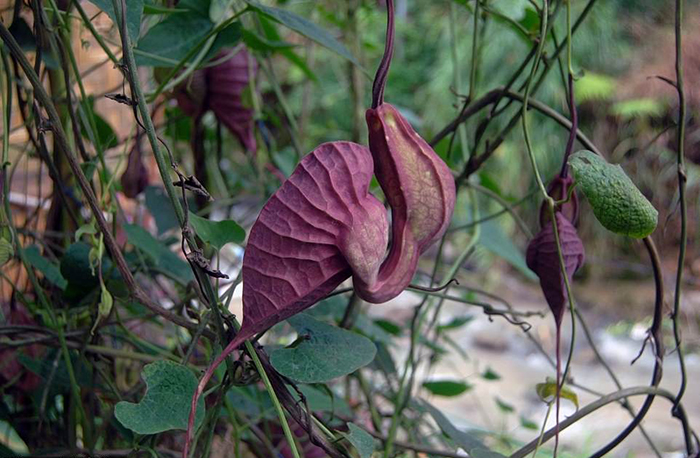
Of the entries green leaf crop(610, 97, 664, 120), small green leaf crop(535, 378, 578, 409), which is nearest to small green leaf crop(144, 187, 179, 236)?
small green leaf crop(535, 378, 578, 409)

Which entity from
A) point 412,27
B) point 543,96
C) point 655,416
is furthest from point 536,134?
point 655,416

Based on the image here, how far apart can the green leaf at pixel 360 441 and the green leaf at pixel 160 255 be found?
0.60 feet

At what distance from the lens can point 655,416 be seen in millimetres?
1946

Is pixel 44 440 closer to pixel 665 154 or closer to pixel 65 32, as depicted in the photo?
pixel 65 32

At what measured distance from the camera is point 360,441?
0.27 meters

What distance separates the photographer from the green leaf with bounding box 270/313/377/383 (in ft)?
0.88

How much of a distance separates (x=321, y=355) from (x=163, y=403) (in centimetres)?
6

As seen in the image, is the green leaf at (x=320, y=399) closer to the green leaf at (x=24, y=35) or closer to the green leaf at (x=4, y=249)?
the green leaf at (x=4, y=249)

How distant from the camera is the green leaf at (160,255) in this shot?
15.9 inches

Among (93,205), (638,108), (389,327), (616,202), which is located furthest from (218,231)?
(638,108)

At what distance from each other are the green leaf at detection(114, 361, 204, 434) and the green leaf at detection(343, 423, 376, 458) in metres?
0.06

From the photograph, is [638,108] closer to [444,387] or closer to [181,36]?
[444,387]

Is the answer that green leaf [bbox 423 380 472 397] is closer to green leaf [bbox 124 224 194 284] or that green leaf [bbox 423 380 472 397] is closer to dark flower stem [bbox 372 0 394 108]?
green leaf [bbox 124 224 194 284]

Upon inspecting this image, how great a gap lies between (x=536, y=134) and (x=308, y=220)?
345 centimetres
